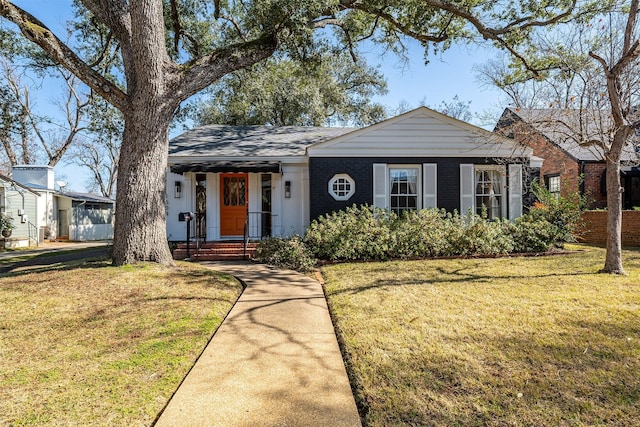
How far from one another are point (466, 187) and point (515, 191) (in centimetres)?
155

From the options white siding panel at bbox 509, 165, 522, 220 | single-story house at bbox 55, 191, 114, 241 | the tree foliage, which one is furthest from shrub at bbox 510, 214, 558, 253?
single-story house at bbox 55, 191, 114, 241

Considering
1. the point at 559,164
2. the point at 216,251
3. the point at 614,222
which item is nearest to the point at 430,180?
the point at 614,222

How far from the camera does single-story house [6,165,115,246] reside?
17.6m

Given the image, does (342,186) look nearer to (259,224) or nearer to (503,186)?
(259,224)

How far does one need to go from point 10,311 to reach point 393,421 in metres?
4.98

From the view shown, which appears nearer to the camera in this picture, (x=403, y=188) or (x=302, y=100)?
(x=403, y=188)

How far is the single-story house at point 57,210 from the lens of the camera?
57.7 ft

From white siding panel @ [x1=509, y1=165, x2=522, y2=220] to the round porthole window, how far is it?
4.90 m

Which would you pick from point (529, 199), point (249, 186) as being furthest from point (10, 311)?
point (529, 199)

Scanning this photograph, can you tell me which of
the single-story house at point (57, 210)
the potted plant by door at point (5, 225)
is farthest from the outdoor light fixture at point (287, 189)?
the single-story house at point (57, 210)

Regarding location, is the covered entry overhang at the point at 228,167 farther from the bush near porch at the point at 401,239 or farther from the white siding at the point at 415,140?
the bush near porch at the point at 401,239

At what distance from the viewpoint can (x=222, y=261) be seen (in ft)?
28.1

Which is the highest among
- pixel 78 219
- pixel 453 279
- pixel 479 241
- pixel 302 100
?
pixel 302 100

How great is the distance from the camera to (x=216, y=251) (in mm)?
9039
